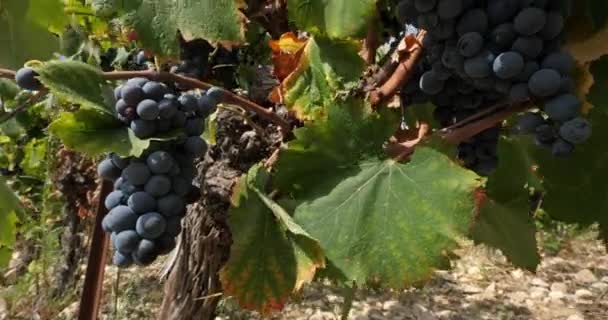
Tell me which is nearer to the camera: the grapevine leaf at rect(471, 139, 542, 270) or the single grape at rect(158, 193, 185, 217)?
the single grape at rect(158, 193, 185, 217)

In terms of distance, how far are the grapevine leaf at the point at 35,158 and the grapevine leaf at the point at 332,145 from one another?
7.04ft

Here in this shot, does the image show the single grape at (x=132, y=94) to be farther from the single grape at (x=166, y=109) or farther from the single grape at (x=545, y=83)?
the single grape at (x=545, y=83)

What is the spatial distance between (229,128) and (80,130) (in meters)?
0.47

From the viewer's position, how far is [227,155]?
1.25 metres

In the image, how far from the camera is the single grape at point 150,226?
75 centimetres

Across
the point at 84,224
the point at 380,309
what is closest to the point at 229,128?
the point at 380,309

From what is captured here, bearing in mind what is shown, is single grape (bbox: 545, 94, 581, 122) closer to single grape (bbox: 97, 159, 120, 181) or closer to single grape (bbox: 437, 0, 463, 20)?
single grape (bbox: 437, 0, 463, 20)

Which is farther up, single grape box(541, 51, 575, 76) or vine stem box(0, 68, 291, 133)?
vine stem box(0, 68, 291, 133)

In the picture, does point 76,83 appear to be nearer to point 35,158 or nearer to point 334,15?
point 334,15

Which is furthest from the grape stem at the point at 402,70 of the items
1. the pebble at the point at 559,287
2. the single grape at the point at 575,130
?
the pebble at the point at 559,287

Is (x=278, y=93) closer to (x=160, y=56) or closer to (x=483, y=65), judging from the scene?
(x=160, y=56)

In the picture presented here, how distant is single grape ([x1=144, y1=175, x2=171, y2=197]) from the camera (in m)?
0.78

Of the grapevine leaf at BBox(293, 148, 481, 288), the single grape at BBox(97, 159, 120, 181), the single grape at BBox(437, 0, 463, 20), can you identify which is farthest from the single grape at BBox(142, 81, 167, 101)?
the single grape at BBox(437, 0, 463, 20)

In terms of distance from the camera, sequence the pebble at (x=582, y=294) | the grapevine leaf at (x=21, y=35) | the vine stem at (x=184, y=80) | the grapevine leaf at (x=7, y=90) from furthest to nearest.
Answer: the pebble at (x=582, y=294) → the grapevine leaf at (x=7, y=90) → the grapevine leaf at (x=21, y=35) → the vine stem at (x=184, y=80)
